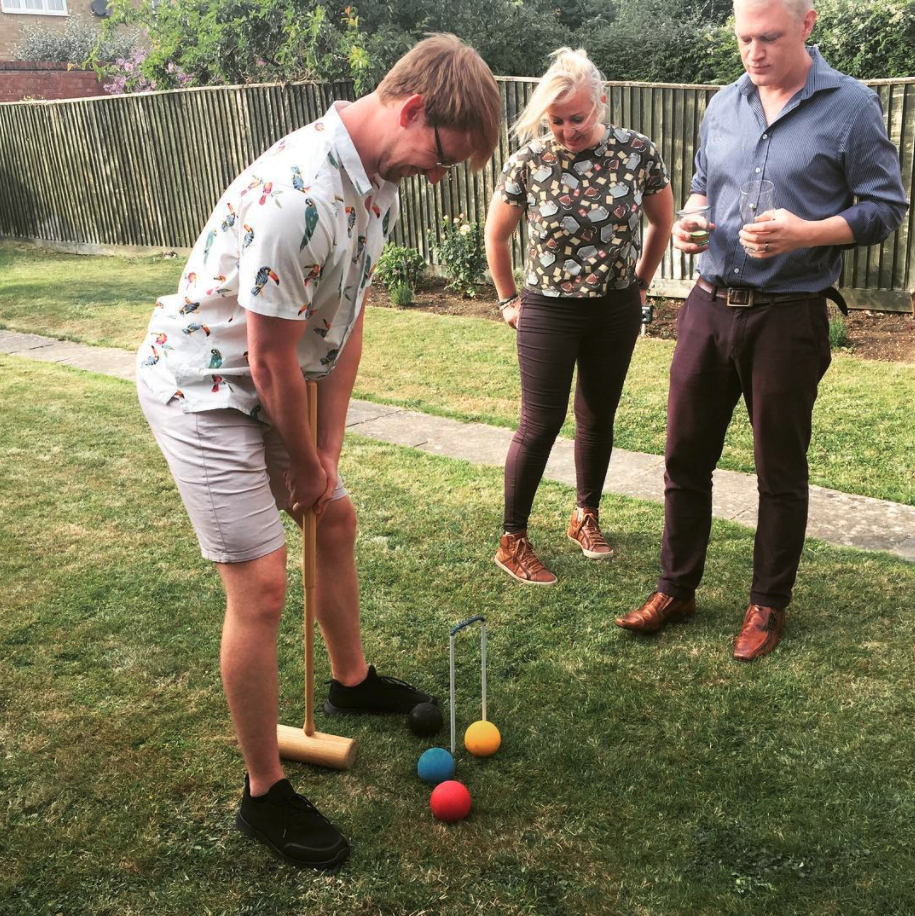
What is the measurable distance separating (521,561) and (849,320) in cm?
468

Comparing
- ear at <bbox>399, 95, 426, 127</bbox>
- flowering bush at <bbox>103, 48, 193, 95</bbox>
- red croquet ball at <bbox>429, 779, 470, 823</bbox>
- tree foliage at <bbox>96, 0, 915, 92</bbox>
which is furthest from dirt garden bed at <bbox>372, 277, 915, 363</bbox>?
flowering bush at <bbox>103, 48, 193, 95</bbox>

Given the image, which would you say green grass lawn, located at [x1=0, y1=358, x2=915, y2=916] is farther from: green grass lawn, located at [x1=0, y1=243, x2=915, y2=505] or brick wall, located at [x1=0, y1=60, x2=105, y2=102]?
brick wall, located at [x1=0, y1=60, x2=105, y2=102]

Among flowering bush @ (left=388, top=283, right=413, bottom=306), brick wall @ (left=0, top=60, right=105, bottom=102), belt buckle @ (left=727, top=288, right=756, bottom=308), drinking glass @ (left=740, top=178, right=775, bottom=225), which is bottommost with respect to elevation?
flowering bush @ (left=388, top=283, right=413, bottom=306)

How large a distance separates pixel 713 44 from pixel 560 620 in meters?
11.6

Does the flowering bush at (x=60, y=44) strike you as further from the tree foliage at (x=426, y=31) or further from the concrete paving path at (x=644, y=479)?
the concrete paving path at (x=644, y=479)

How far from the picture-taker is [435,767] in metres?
2.74

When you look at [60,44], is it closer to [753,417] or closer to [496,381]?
[496,381]

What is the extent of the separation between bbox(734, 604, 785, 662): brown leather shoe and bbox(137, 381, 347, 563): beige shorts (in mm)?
1761

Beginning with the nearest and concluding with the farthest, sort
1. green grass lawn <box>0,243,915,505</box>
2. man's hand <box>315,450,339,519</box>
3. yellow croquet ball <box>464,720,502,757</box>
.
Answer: man's hand <box>315,450,339,519</box>, yellow croquet ball <box>464,720,502,757</box>, green grass lawn <box>0,243,915,505</box>

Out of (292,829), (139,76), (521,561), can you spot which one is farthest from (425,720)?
(139,76)

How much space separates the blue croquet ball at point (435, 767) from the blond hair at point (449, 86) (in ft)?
5.25

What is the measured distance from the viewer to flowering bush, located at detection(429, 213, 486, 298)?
924cm

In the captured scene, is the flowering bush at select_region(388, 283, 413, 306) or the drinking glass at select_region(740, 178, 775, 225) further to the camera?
the flowering bush at select_region(388, 283, 413, 306)

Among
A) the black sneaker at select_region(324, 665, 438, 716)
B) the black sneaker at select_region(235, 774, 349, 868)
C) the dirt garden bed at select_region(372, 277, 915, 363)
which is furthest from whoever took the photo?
the dirt garden bed at select_region(372, 277, 915, 363)
